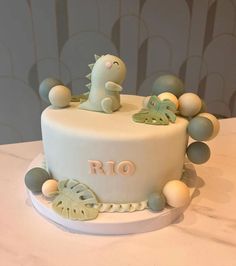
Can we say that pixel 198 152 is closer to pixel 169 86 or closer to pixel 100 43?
Answer: pixel 169 86

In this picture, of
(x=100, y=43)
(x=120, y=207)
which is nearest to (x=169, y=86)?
(x=120, y=207)

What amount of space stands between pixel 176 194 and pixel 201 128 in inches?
4.7

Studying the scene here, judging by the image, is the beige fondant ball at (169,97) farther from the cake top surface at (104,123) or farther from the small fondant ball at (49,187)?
the small fondant ball at (49,187)

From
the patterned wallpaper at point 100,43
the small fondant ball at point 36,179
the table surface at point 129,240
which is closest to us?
the table surface at point 129,240

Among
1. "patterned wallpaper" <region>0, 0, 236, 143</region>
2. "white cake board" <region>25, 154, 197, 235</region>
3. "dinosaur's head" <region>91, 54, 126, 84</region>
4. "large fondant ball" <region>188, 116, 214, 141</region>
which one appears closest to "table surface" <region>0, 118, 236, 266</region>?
"white cake board" <region>25, 154, 197, 235</region>

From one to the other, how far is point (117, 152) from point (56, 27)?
77 centimetres

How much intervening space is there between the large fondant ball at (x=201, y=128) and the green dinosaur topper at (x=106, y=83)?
0.14m

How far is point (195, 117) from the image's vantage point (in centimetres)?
63

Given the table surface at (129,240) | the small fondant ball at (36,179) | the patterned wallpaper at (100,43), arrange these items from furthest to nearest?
the patterned wallpaper at (100,43) → the small fondant ball at (36,179) → the table surface at (129,240)

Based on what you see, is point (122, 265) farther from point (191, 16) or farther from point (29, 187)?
point (191, 16)

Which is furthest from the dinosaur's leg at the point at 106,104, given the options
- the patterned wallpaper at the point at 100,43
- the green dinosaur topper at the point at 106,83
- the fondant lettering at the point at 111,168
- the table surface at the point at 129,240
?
the patterned wallpaper at the point at 100,43

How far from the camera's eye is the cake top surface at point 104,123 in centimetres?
58

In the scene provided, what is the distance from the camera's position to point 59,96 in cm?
67

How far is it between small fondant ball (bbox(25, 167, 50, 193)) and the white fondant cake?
0.02m
